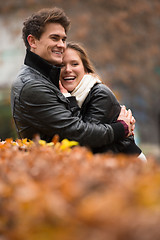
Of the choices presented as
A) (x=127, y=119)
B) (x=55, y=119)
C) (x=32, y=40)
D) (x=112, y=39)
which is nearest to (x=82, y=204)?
(x=55, y=119)

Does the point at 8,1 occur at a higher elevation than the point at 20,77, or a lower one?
higher

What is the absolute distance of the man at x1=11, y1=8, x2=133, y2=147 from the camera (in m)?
3.12

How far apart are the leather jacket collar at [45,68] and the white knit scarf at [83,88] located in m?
0.20

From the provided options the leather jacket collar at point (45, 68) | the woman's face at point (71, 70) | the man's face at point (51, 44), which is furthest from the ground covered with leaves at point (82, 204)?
the woman's face at point (71, 70)

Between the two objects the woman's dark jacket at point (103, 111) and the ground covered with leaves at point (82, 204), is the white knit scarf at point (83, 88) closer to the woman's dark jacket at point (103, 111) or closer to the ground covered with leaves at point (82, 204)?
the woman's dark jacket at point (103, 111)

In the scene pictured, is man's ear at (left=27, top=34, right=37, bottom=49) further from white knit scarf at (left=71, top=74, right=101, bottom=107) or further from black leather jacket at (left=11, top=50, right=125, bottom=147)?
white knit scarf at (left=71, top=74, right=101, bottom=107)

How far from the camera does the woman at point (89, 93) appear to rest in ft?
11.2

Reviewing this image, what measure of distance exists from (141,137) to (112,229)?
14.1 meters

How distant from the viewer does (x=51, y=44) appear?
11.5 feet

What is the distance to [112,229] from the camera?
1.15 metres

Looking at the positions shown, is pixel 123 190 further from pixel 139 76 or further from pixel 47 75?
pixel 139 76

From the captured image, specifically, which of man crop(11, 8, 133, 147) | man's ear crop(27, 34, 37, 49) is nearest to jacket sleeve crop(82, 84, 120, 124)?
man crop(11, 8, 133, 147)

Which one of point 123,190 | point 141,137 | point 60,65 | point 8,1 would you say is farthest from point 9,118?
point 123,190

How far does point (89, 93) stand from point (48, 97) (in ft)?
1.70
